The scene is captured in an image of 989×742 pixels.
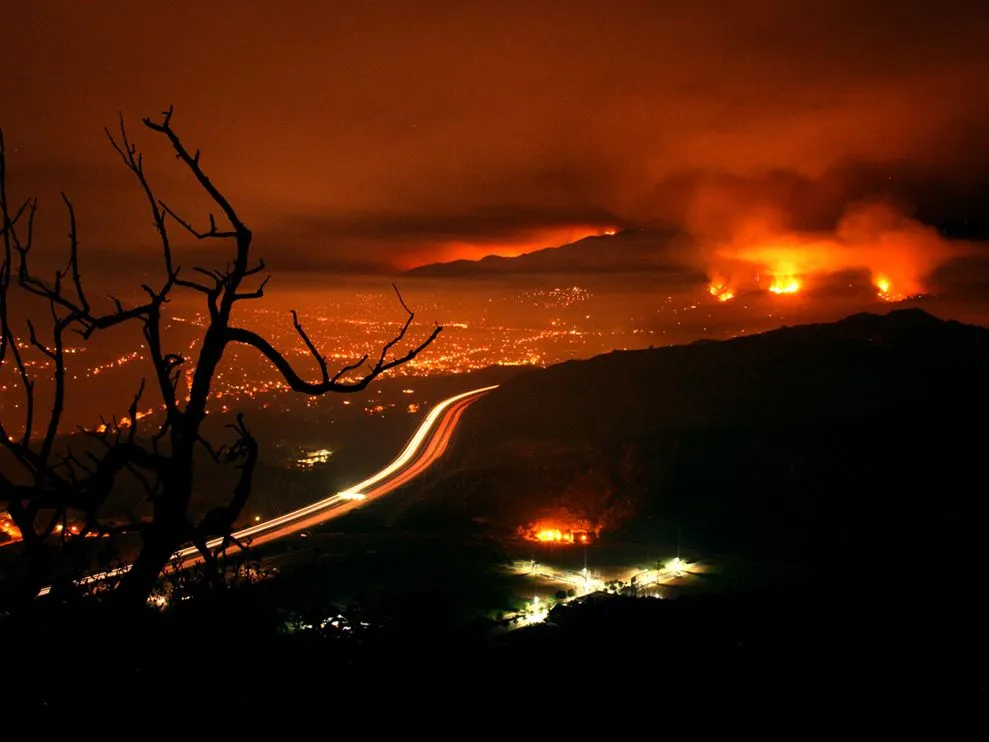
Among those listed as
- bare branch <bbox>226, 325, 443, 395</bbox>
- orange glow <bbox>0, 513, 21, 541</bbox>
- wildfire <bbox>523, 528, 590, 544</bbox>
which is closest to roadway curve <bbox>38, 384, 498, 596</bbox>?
wildfire <bbox>523, 528, 590, 544</bbox>

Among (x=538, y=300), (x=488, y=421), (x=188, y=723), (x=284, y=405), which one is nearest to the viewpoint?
(x=188, y=723)

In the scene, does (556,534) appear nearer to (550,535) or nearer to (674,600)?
(550,535)

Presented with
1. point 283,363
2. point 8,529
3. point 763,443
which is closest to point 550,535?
point 763,443

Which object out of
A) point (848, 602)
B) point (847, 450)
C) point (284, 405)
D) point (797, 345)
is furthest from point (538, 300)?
point (848, 602)

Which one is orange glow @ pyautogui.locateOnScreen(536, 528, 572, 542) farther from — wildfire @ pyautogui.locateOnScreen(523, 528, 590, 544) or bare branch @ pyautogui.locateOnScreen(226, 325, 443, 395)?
bare branch @ pyautogui.locateOnScreen(226, 325, 443, 395)

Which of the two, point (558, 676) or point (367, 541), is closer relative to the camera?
point (558, 676)

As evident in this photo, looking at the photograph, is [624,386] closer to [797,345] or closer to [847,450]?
[797,345]
